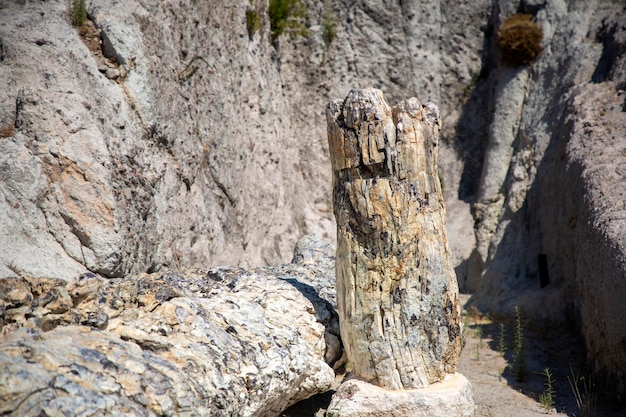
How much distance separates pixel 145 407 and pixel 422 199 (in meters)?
3.00

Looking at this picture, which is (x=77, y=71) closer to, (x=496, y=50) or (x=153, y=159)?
(x=153, y=159)

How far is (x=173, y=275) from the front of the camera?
596 cm

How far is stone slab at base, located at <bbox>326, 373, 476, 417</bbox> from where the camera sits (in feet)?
17.9

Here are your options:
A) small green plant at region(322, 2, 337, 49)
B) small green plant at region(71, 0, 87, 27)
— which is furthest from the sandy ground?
small green plant at region(322, 2, 337, 49)

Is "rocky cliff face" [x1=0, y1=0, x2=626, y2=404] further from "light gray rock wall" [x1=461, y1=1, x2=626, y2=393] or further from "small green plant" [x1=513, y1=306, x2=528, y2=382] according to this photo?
"small green plant" [x1=513, y1=306, x2=528, y2=382]

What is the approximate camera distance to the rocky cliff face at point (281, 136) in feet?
21.5

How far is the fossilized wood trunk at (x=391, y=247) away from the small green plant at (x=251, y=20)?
22.8 ft

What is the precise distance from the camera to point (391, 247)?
5.69 meters

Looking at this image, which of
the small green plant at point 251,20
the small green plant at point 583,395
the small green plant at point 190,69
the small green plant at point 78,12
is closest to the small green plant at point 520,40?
the small green plant at point 251,20

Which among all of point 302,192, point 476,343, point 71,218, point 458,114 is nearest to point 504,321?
point 476,343

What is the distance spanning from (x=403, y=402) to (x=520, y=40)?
10731 mm

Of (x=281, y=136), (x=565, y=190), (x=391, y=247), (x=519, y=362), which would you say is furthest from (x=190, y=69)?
(x=519, y=362)

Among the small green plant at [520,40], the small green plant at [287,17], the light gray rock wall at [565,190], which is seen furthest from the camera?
the small green plant at [520,40]

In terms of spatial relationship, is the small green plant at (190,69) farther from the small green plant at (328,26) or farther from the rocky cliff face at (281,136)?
the small green plant at (328,26)
